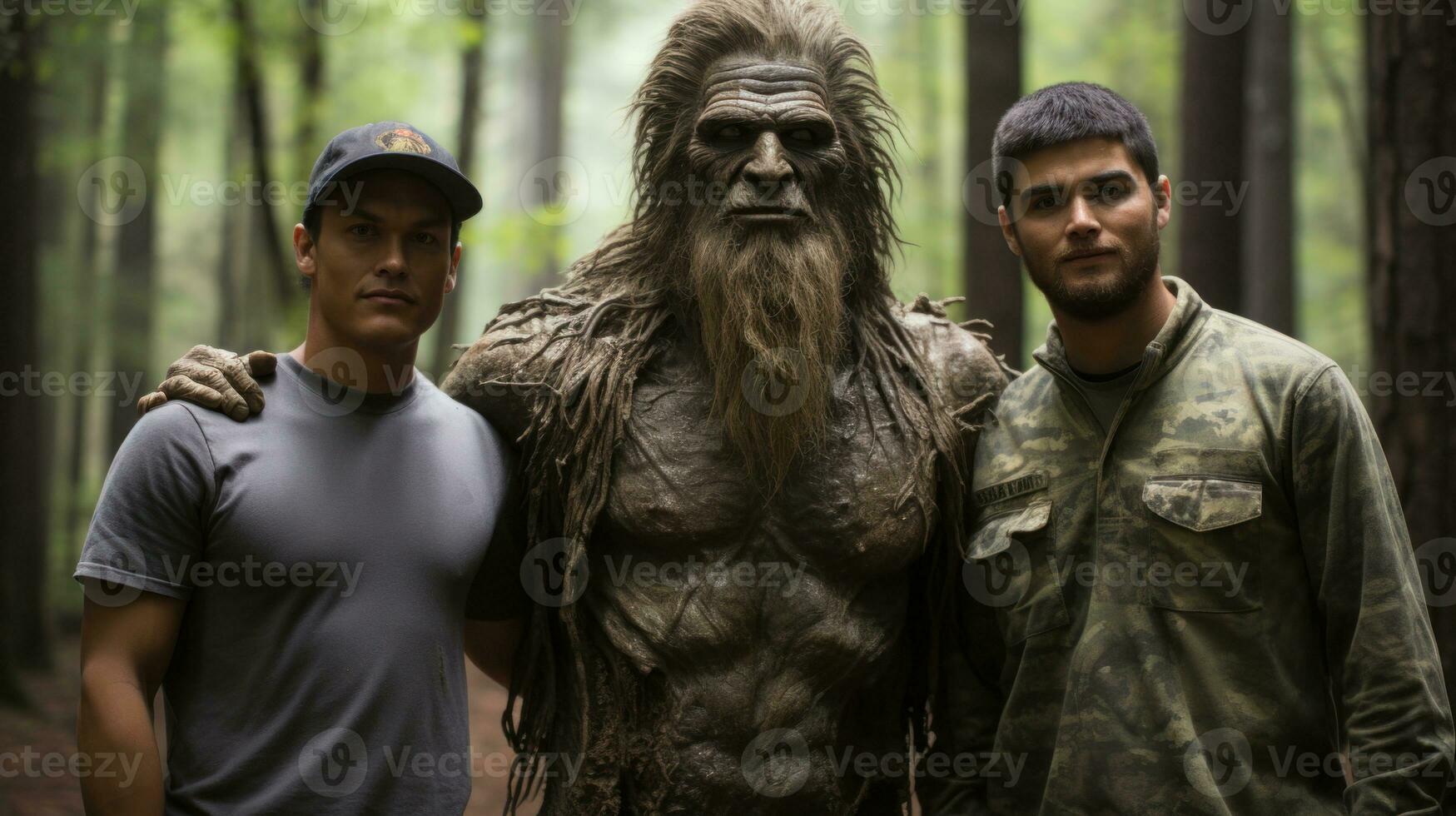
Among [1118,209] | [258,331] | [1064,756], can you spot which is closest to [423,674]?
[1064,756]

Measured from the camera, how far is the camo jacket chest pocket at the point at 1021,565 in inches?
123

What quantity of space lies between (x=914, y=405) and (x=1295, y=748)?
1.31 metres

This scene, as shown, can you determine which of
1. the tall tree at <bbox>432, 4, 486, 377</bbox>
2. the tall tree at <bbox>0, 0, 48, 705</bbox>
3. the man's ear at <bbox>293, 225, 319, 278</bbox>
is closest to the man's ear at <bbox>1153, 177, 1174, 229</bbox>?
the man's ear at <bbox>293, 225, 319, 278</bbox>

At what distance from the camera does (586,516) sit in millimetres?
3367

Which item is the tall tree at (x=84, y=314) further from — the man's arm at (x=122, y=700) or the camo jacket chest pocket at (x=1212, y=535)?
the camo jacket chest pocket at (x=1212, y=535)

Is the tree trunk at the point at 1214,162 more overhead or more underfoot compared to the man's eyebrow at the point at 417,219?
more overhead

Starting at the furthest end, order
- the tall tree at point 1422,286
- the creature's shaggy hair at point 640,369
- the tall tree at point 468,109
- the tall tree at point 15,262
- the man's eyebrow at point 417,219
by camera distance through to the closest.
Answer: the tall tree at point 468,109 < the tall tree at point 15,262 < the tall tree at point 1422,286 < the creature's shaggy hair at point 640,369 < the man's eyebrow at point 417,219

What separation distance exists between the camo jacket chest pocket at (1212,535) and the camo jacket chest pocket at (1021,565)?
26cm

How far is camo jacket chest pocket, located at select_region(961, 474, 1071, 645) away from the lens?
3.12 m

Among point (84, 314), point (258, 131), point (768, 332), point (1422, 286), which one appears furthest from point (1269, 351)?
point (84, 314)

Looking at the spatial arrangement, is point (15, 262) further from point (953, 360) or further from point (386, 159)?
point (953, 360)

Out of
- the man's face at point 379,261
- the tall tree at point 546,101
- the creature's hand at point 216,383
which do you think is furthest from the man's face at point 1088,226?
the tall tree at point 546,101

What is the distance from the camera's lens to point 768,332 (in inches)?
131

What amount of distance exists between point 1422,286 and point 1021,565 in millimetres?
2057
